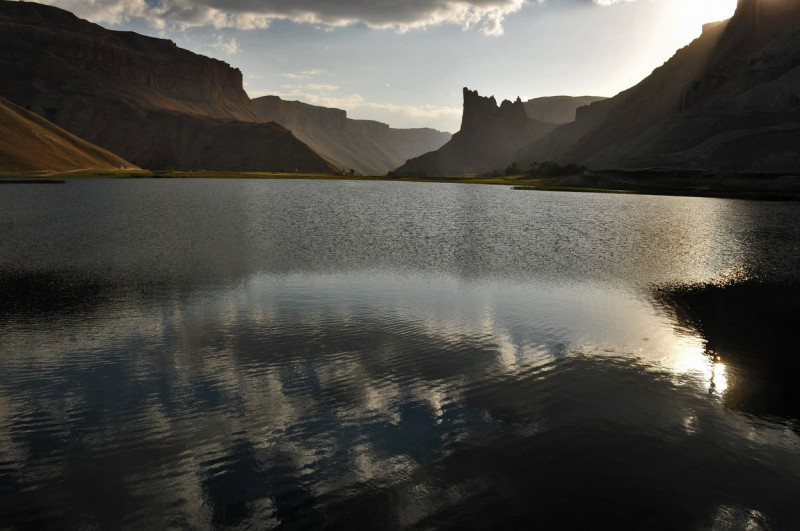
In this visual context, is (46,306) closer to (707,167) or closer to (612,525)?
(612,525)

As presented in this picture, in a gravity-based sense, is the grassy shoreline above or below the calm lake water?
above

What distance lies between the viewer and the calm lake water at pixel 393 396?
943 cm

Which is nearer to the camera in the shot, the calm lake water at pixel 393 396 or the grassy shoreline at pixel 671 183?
the calm lake water at pixel 393 396

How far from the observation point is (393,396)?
45.1ft

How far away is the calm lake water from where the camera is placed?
371 inches

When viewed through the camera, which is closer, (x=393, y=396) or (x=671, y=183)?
(x=393, y=396)

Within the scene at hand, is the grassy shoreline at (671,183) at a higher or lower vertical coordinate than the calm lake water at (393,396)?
higher

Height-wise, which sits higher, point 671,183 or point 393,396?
point 671,183

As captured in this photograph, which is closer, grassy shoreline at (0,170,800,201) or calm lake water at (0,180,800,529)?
calm lake water at (0,180,800,529)

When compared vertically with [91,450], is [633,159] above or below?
above

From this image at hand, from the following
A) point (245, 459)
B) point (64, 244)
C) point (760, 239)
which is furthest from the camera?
point (760, 239)

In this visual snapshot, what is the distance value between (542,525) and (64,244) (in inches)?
1652

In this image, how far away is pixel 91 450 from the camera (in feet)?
35.7

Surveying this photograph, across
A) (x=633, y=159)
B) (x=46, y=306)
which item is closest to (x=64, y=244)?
(x=46, y=306)
